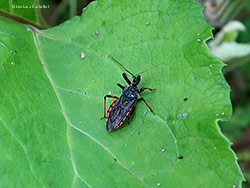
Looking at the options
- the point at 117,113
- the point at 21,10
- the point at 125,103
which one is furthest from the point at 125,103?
the point at 21,10

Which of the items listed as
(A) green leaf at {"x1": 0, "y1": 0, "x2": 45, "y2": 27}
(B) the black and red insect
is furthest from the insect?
(A) green leaf at {"x1": 0, "y1": 0, "x2": 45, "y2": 27}

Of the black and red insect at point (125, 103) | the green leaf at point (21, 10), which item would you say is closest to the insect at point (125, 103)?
the black and red insect at point (125, 103)

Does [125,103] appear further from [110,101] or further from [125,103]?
[110,101]

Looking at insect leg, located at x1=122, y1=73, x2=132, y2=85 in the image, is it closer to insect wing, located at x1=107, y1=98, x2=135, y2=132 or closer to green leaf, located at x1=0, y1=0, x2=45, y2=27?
insect wing, located at x1=107, y1=98, x2=135, y2=132

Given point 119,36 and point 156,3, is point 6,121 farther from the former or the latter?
point 156,3

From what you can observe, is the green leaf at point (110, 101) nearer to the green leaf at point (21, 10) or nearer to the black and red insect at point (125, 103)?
the black and red insect at point (125, 103)

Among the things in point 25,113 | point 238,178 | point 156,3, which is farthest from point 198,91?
point 25,113
